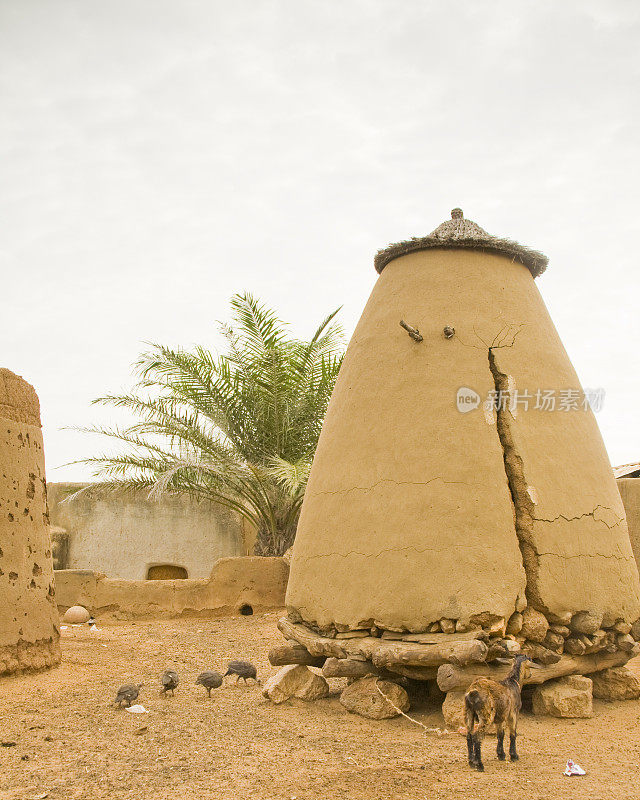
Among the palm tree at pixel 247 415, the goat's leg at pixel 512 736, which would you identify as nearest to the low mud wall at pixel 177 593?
the palm tree at pixel 247 415

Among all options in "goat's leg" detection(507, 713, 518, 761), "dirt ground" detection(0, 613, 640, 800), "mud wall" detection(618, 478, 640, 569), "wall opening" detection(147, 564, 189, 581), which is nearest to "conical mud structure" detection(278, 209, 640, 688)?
"dirt ground" detection(0, 613, 640, 800)

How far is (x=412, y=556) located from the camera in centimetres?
416

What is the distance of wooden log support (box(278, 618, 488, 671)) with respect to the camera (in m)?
3.84

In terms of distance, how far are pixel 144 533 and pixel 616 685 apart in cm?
1082

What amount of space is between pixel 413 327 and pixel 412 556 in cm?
162

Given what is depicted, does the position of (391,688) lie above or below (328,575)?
below

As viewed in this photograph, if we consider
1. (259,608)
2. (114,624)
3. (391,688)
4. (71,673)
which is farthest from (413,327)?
(114,624)

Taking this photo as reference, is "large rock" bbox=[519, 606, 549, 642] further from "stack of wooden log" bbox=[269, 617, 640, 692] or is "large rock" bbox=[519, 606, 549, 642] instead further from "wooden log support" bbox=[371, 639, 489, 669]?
"wooden log support" bbox=[371, 639, 489, 669]

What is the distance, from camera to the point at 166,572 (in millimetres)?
14078

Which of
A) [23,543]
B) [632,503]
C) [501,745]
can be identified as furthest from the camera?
[632,503]

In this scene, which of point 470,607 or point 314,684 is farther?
point 314,684

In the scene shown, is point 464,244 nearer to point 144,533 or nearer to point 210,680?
point 210,680

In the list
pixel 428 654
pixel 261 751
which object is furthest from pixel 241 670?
pixel 428 654

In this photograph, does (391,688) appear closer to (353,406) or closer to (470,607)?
(470,607)
